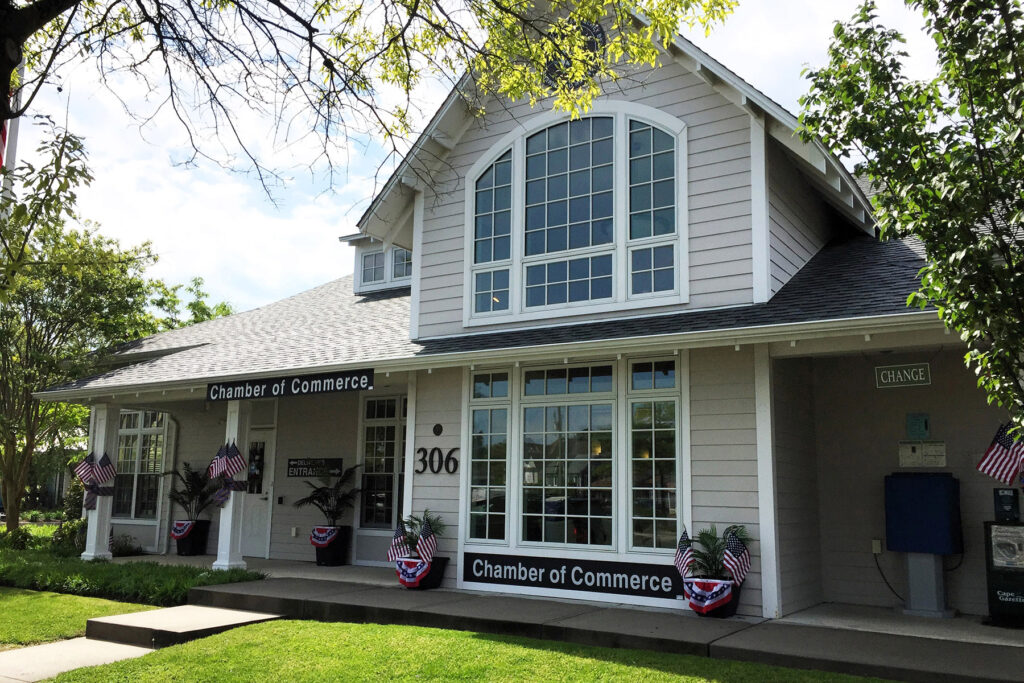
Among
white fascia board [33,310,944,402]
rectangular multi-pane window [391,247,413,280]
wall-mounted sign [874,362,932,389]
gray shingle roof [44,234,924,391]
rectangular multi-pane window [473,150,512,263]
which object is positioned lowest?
wall-mounted sign [874,362,932,389]

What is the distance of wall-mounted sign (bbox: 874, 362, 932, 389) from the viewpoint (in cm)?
834

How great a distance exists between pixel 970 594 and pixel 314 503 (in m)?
9.04

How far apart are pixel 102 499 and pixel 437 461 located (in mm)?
6372

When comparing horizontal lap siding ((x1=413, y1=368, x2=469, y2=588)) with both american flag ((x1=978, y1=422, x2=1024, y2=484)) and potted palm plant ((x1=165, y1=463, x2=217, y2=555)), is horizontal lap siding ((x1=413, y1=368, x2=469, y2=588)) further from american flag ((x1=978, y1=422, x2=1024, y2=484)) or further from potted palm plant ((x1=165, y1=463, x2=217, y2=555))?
potted palm plant ((x1=165, y1=463, x2=217, y2=555))

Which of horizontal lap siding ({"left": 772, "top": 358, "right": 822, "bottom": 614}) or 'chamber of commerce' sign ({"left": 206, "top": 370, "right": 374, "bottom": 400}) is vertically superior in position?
'chamber of commerce' sign ({"left": 206, "top": 370, "right": 374, "bottom": 400})

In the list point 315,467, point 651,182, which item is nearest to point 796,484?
point 651,182

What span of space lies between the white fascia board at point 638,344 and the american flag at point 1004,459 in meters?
1.35

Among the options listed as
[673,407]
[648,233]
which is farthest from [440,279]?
[673,407]

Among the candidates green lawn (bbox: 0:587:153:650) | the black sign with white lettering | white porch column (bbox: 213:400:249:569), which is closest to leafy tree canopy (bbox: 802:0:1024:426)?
the black sign with white lettering

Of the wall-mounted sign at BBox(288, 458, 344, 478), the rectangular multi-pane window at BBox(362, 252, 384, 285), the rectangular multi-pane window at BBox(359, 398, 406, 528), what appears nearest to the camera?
the rectangular multi-pane window at BBox(359, 398, 406, 528)

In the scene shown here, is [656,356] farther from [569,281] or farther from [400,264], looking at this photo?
[400,264]

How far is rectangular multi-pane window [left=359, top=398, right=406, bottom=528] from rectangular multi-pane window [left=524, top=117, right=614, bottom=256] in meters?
4.01

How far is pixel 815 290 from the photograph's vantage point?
8.64 metres

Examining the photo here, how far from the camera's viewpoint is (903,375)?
27.6ft
